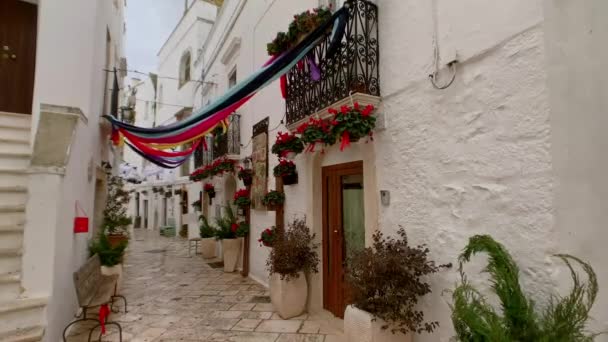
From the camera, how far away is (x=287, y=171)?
207 inches

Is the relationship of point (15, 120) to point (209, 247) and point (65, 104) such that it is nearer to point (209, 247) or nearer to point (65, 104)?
point (65, 104)

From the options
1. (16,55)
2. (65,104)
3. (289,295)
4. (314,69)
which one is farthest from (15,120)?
(289,295)

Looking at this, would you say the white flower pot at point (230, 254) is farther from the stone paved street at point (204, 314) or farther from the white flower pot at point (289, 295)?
the white flower pot at point (289, 295)

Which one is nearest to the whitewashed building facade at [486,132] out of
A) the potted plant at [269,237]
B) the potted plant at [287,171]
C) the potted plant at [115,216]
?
the potted plant at [287,171]

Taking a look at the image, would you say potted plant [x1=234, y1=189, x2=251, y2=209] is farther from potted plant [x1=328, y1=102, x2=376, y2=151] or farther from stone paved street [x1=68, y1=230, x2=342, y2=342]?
potted plant [x1=328, y1=102, x2=376, y2=151]

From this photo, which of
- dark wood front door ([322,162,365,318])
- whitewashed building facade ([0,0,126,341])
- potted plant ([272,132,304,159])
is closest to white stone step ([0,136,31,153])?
whitewashed building facade ([0,0,126,341])

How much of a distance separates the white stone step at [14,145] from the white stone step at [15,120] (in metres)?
0.35

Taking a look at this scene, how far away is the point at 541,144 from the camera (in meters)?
2.18

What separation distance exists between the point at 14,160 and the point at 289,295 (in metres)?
4.04

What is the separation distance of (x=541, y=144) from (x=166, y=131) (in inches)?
212

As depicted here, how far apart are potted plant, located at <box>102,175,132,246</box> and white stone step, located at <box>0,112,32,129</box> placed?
8.47 ft

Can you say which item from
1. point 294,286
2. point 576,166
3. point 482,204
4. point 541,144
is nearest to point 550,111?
point 541,144

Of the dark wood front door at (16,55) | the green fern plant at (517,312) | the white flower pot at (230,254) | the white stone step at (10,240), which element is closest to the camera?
the green fern plant at (517,312)

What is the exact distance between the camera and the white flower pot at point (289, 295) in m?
4.55
